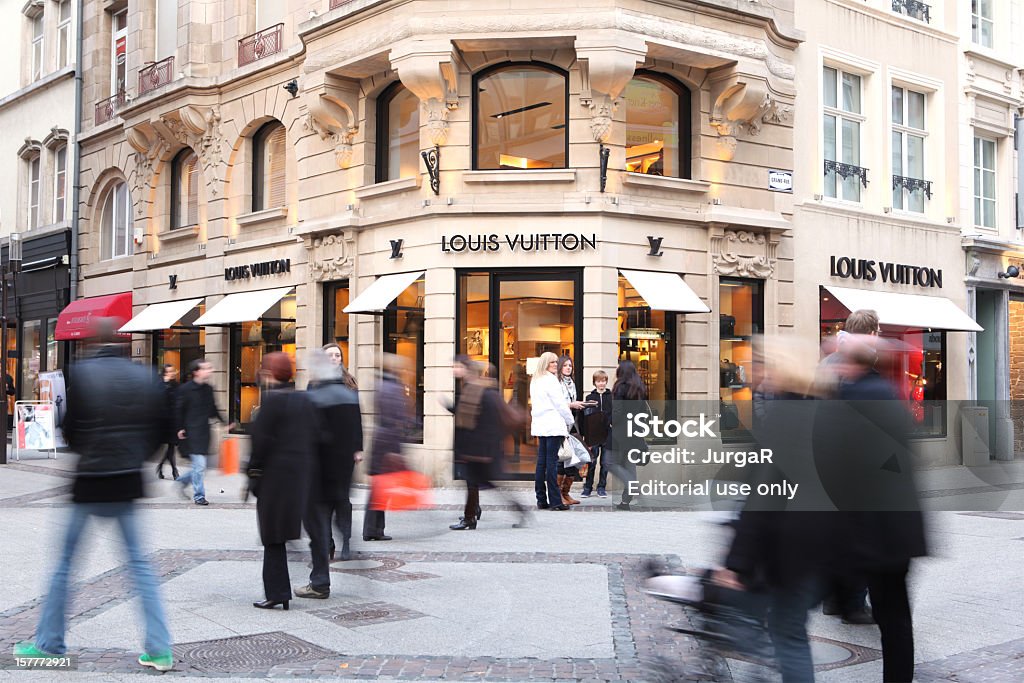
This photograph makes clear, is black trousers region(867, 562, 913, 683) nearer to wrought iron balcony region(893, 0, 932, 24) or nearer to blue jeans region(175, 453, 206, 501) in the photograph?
blue jeans region(175, 453, 206, 501)

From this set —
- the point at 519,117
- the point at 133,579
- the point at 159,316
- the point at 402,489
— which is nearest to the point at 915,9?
the point at 519,117

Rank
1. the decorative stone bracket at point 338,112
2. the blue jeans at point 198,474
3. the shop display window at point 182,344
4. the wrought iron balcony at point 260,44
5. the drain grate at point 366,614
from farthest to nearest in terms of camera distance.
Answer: the shop display window at point 182,344 → the wrought iron balcony at point 260,44 → the decorative stone bracket at point 338,112 → the blue jeans at point 198,474 → the drain grate at point 366,614

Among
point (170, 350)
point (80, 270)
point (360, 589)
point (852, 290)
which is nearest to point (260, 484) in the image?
point (360, 589)

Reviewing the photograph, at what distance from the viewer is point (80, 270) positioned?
2748 cm

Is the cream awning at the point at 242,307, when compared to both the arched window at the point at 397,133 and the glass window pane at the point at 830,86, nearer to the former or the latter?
the arched window at the point at 397,133

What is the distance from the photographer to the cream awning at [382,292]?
16719mm

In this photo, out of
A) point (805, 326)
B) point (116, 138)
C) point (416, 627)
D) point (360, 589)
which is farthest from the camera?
point (116, 138)

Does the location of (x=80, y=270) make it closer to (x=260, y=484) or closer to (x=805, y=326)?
(x=805, y=326)

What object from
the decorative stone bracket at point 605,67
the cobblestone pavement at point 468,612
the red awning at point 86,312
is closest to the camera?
the cobblestone pavement at point 468,612

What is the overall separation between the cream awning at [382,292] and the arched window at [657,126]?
383cm

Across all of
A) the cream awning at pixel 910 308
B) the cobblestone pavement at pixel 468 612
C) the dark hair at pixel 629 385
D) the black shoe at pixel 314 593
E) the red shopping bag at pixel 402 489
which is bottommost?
the cobblestone pavement at pixel 468 612

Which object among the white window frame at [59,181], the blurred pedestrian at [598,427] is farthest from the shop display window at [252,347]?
the white window frame at [59,181]

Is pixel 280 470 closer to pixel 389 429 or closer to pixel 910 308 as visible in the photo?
pixel 389 429

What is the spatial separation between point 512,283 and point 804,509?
1207cm
